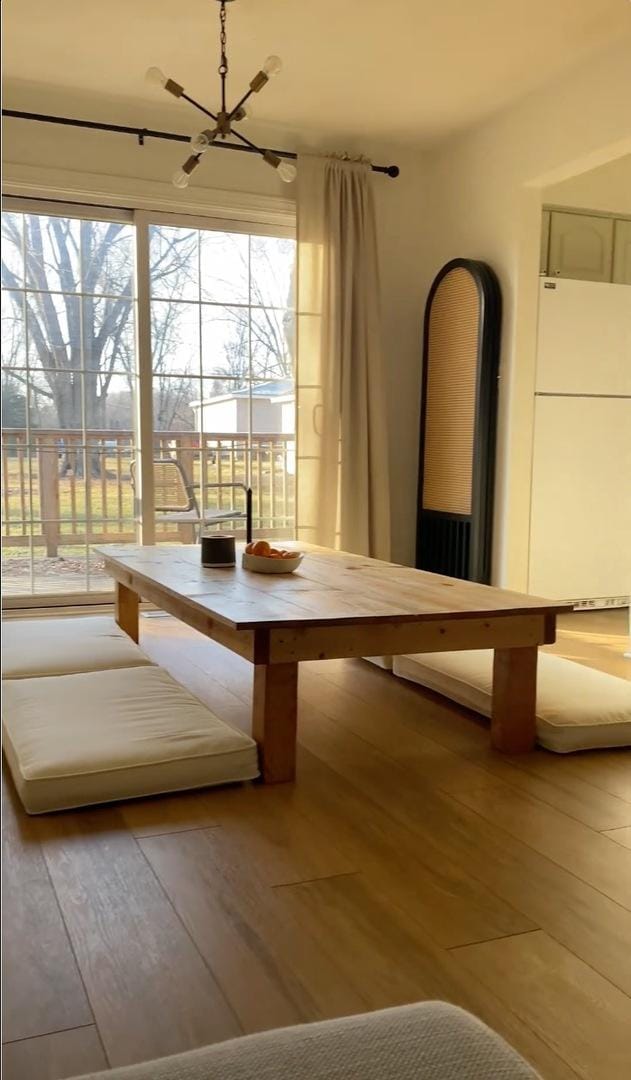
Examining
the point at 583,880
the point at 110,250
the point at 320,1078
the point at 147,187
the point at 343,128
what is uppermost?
the point at 343,128

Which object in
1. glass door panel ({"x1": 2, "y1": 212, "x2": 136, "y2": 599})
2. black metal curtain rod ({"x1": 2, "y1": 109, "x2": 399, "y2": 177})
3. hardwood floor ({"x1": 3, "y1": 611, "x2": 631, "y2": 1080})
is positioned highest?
black metal curtain rod ({"x1": 2, "y1": 109, "x2": 399, "y2": 177})

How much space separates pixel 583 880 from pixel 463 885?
25 centimetres

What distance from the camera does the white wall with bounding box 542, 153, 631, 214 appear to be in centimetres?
487

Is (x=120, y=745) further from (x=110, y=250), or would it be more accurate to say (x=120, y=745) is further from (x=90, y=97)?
(x=90, y=97)

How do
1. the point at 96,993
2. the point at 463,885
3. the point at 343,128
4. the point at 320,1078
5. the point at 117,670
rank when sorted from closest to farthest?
the point at 320,1078 → the point at 96,993 → the point at 463,885 → the point at 117,670 → the point at 343,128

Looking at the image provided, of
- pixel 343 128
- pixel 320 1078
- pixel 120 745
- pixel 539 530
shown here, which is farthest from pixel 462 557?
pixel 320 1078

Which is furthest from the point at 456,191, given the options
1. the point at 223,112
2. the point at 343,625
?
the point at 343,625

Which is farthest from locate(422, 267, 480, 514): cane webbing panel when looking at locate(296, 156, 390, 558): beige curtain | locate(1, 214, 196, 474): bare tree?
locate(1, 214, 196, 474): bare tree

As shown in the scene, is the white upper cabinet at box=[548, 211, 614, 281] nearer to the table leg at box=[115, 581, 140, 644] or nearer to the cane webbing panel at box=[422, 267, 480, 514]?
the cane webbing panel at box=[422, 267, 480, 514]

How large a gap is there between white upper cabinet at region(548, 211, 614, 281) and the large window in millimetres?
1425

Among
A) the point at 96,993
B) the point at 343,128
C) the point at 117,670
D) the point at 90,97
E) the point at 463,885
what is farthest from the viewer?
the point at 343,128

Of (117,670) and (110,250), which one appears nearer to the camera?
(117,670)

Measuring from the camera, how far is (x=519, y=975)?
4.81 feet

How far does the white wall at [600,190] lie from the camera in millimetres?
4867
